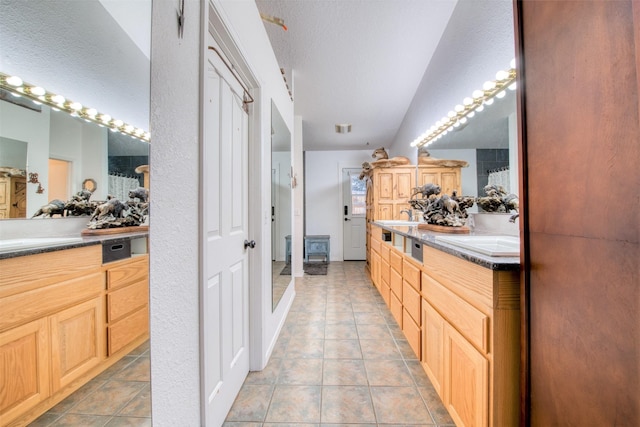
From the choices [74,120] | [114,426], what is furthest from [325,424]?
[74,120]

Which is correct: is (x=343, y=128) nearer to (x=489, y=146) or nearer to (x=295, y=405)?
(x=489, y=146)

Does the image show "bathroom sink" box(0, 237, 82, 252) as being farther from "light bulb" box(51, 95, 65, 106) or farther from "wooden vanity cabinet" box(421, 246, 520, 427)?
"wooden vanity cabinet" box(421, 246, 520, 427)

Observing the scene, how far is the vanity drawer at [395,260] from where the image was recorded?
2.06 metres

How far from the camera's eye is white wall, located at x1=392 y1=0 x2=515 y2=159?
166 cm

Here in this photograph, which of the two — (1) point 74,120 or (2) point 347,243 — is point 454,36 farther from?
(2) point 347,243

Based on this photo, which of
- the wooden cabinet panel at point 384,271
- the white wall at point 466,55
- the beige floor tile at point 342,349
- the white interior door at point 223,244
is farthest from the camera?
the wooden cabinet panel at point 384,271

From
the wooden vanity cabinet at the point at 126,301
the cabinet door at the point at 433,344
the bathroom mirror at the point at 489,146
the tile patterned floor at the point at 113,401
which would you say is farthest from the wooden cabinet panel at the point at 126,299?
the bathroom mirror at the point at 489,146

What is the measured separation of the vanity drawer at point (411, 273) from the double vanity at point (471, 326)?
0.01 metres

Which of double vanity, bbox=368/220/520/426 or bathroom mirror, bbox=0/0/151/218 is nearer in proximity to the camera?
bathroom mirror, bbox=0/0/151/218

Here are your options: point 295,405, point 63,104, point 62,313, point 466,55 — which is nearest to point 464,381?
point 295,405

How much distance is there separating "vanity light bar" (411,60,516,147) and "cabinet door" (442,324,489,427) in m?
1.52

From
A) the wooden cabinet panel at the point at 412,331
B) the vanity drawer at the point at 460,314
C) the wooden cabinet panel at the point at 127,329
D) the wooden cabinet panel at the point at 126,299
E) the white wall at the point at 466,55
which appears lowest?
the wooden cabinet panel at the point at 412,331

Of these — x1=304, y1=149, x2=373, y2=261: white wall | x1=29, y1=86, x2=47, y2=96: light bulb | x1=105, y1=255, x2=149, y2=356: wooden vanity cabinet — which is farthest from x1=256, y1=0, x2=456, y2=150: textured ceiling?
x1=105, y1=255, x2=149, y2=356: wooden vanity cabinet

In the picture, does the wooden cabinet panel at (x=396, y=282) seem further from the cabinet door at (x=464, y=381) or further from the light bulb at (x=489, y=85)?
the light bulb at (x=489, y=85)
